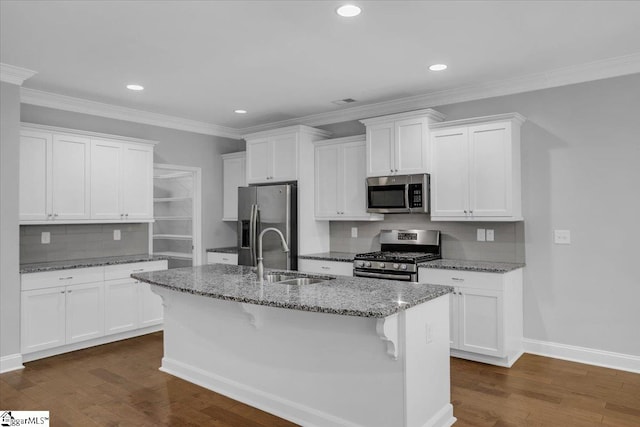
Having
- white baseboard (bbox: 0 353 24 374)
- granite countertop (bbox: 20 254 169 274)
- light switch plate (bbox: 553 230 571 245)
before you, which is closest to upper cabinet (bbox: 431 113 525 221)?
light switch plate (bbox: 553 230 571 245)

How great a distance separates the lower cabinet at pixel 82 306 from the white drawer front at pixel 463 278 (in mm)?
3092

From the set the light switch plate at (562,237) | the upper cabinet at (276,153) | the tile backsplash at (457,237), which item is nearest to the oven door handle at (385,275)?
A: the tile backsplash at (457,237)

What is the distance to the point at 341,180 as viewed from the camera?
522 centimetres

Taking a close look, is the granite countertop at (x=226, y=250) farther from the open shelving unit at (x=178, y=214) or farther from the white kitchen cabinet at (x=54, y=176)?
the white kitchen cabinet at (x=54, y=176)

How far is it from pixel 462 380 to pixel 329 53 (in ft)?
9.37

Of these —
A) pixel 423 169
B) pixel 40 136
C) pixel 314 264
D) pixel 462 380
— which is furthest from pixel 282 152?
pixel 462 380

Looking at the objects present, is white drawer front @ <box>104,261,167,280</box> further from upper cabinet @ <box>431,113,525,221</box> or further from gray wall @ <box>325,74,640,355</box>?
gray wall @ <box>325,74,640,355</box>

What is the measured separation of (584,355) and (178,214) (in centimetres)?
541

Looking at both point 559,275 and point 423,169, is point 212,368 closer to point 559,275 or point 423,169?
point 423,169

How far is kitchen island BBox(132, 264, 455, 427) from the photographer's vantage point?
7.79ft

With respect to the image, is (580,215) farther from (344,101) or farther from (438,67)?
(344,101)

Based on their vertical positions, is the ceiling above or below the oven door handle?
above
